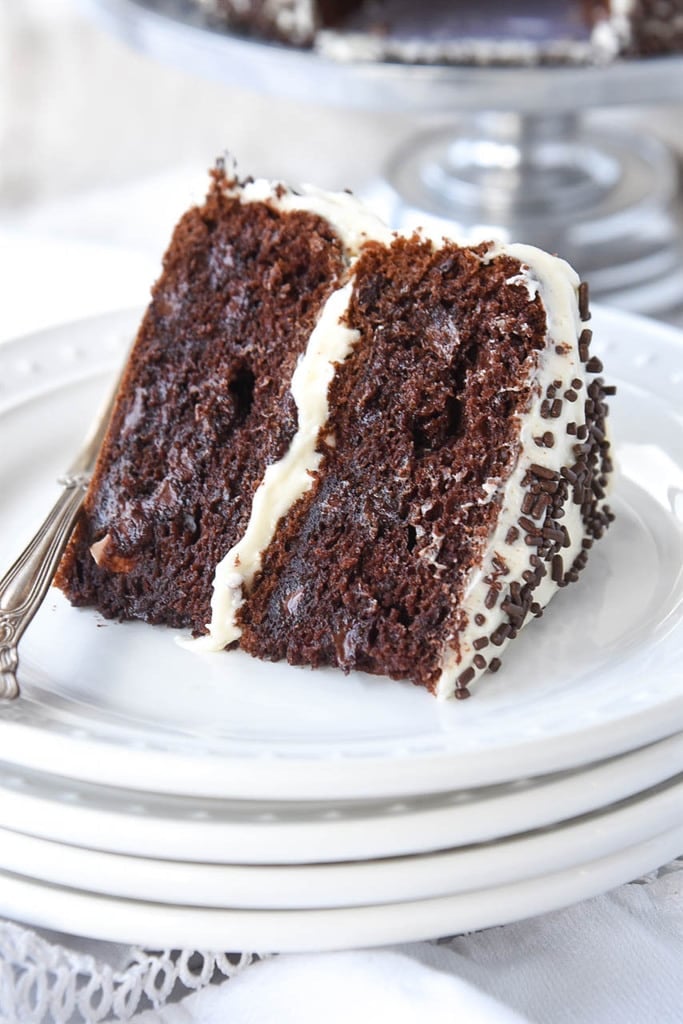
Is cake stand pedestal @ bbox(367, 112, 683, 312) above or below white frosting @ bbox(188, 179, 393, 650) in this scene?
below

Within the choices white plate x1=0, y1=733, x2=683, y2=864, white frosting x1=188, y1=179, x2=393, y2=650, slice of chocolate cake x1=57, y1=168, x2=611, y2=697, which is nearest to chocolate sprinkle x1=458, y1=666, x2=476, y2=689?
slice of chocolate cake x1=57, y1=168, x2=611, y2=697

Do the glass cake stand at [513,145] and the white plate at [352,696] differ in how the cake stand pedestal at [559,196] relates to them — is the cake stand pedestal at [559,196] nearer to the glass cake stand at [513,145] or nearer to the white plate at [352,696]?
the glass cake stand at [513,145]

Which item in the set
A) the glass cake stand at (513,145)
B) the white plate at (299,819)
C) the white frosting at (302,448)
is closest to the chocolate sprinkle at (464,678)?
the white plate at (299,819)

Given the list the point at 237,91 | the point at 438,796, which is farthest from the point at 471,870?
the point at 237,91

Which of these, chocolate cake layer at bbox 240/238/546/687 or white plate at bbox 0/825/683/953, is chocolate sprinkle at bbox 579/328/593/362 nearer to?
chocolate cake layer at bbox 240/238/546/687

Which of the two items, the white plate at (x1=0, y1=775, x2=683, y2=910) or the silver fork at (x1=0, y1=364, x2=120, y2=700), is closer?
the white plate at (x1=0, y1=775, x2=683, y2=910)

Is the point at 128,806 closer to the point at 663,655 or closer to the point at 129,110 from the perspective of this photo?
the point at 663,655

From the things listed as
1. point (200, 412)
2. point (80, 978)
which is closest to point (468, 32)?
point (200, 412)

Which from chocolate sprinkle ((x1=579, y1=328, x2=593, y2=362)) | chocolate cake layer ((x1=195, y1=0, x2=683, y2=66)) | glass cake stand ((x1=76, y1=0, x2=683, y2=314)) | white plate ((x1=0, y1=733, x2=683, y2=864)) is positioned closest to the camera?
white plate ((x1=0, y1=733, x2=683, y2=864))
